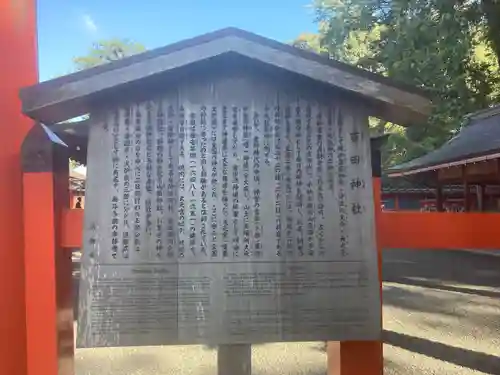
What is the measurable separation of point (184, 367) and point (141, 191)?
2.76 m

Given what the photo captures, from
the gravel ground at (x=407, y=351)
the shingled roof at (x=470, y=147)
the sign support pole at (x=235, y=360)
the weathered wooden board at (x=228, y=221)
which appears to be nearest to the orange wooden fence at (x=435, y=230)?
the weathered wooden board at (x=228, y=221)

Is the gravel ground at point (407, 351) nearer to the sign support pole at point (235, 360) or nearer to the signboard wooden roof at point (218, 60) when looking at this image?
the sign support pole at point (235, 360)

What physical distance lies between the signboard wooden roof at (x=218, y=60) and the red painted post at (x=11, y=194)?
0.41m

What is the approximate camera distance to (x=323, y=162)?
233 cm

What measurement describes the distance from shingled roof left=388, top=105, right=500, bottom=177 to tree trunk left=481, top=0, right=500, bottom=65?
1.36 m

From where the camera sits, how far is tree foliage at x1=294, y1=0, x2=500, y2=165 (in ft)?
33.1

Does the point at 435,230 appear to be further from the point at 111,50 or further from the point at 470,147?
the point at 111,50

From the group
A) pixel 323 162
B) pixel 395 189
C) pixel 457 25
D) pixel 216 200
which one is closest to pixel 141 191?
pixel 216 200

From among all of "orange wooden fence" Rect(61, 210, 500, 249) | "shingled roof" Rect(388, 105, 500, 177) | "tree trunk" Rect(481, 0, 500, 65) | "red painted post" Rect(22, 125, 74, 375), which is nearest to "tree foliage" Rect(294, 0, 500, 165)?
"tree trunk" Rect(481, 0, 500, 65)

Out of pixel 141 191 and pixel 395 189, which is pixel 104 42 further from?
pixel 141 191

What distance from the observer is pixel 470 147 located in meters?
8.96

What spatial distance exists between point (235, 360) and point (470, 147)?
768 cm

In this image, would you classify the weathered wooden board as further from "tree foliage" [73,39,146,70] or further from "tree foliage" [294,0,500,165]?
"tree foliage" [73,39,146,70]

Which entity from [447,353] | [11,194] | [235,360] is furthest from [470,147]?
[11,194]
